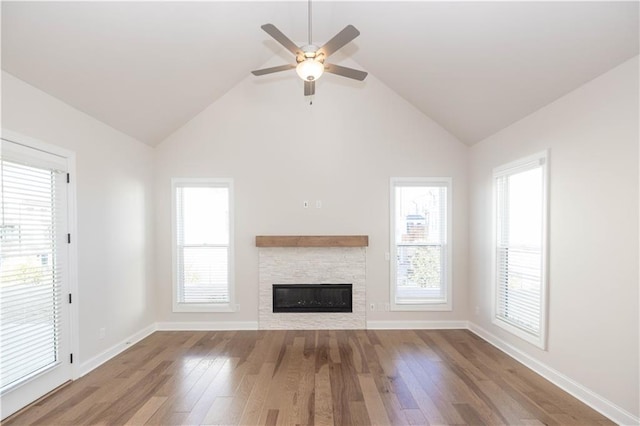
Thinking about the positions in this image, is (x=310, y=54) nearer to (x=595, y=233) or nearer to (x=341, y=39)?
(x=341, y=39)

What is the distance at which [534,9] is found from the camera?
2.46 meters

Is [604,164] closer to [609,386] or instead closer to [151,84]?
[609,386]

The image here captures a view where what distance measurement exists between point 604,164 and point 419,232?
251 centimetres

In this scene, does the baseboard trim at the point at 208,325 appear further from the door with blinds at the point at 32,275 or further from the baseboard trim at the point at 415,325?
the baseboard trim at the point at 415,325

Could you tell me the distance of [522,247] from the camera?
12.0ft

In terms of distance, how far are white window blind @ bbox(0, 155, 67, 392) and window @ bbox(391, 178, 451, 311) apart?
406 centimetres

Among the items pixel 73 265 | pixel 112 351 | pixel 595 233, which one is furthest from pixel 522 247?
pixel 112 351

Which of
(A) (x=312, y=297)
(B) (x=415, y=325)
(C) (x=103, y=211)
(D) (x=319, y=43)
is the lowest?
(B) (x=415, y=325)

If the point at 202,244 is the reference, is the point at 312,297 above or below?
below

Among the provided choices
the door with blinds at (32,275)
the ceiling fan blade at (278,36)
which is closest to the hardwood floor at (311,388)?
the door with blinds at (32,275)

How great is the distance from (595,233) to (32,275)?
491 cm

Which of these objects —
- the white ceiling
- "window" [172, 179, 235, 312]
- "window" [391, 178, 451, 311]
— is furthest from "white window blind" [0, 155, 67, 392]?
"window" [391, 178, 451, 311]

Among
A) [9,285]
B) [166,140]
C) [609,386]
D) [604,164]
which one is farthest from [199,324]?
[604,164]

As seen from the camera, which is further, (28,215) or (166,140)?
(166,140)
